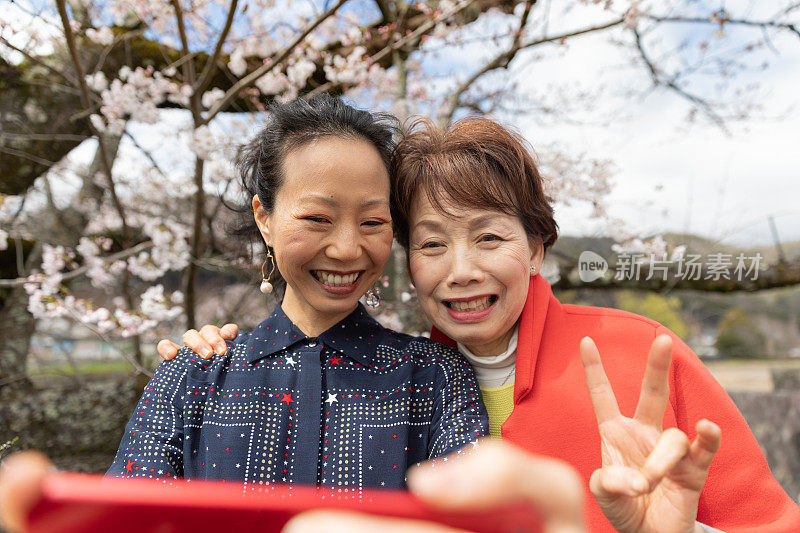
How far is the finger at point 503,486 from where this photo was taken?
1.74 feet

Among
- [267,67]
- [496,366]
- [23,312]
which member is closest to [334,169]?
[496,366]

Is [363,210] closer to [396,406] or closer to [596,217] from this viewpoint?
[396,406]

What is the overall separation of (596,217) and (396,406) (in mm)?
3388

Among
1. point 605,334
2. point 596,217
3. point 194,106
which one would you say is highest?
point 194,106

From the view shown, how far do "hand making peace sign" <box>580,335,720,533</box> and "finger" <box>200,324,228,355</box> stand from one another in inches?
40.9

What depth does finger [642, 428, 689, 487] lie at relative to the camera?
39.8 inches

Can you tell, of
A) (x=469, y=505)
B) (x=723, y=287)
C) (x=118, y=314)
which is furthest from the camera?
(x=723, y=287)

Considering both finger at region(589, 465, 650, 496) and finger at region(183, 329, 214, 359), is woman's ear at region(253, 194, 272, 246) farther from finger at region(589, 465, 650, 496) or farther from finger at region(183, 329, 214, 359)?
finger at region(589, 465, 650, 496)

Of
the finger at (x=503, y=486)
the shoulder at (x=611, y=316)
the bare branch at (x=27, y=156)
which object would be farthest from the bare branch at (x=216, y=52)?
the finger at (x=503, y=486)

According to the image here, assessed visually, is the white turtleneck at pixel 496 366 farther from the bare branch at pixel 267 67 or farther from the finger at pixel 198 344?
the bare branch at pixel 267 67

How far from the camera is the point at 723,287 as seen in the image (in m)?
5.41

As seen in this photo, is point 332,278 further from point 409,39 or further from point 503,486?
point 409,39

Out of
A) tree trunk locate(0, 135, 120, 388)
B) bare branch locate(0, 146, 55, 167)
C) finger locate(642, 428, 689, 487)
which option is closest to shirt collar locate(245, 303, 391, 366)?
finger locate(642, 428, 689, 487)

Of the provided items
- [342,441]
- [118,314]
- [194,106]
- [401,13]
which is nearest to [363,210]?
[342,441]
